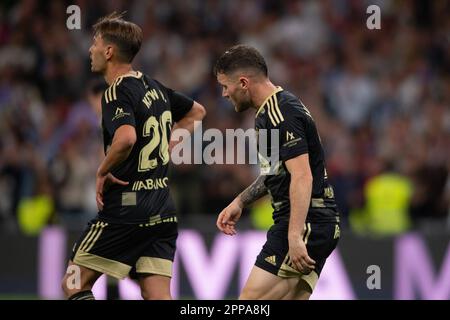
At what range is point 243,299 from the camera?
602 cm

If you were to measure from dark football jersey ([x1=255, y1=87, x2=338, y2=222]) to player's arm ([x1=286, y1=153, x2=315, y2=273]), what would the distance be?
13cm

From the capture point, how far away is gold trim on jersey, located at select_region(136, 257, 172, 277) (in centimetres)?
649

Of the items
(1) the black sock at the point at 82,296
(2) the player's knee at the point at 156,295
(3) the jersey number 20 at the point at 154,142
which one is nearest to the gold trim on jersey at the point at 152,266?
(2) the player's knee at the point at 156,295

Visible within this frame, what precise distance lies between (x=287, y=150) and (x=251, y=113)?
7.63 m

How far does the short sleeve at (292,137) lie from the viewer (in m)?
5.90

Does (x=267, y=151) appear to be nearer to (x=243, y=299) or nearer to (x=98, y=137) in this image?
(x=243, y=299)

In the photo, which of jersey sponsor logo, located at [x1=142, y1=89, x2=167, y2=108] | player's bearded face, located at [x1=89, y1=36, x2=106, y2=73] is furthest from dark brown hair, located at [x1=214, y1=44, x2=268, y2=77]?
player's bearded face, located at [x1=89, y1=36, x2=106, y2=73]

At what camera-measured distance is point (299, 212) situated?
583 centimetres

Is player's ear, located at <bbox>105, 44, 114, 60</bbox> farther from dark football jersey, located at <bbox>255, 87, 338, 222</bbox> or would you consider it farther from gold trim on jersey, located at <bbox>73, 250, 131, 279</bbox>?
gold trim on jersey, located at <bbox>73, 250, 131, 279</bbox>

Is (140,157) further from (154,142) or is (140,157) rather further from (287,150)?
(287,150)

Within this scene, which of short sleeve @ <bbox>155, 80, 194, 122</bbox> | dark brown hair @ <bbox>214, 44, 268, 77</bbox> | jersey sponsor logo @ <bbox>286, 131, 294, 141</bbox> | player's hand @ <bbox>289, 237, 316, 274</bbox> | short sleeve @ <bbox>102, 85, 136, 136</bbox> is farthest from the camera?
short sleeve @ <bbox>155, 80, 194, 122</bbox>

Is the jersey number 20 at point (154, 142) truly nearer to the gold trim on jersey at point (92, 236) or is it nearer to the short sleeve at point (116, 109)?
the short sleeve at point (116, 109)

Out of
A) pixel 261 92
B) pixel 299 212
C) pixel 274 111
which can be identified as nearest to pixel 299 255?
pixel 299 212
